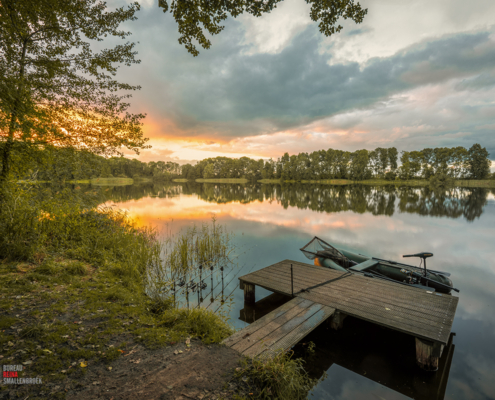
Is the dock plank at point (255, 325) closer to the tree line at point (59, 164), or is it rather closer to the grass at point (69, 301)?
the grass at point (69, 301)

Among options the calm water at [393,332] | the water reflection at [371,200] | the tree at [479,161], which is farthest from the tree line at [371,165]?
the calm water at [393,332]

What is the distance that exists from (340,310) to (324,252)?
4902 millimetres

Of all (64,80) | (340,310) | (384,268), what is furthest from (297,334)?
(64,80)

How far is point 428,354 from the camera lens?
14.5ft

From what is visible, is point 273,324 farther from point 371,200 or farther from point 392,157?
point 392,157

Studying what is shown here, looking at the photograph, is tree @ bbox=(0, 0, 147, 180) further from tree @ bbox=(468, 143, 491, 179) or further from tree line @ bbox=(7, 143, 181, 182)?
tree @ bbox=(468, 143, 491, 179)

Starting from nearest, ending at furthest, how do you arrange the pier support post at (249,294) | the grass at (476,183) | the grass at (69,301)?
the grass at (69,301), the pier support post at (249,294), the grass at (476,183)

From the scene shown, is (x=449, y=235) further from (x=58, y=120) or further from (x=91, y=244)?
(x=58, y=120)

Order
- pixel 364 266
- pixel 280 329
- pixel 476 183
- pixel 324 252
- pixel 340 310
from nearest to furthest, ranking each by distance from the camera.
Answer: pixel 280 329, pixel 340 310, pixel 364 266, pixel 324 252, pixel 476 183

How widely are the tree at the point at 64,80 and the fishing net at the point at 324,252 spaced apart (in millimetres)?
8760

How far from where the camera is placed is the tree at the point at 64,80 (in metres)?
5.97

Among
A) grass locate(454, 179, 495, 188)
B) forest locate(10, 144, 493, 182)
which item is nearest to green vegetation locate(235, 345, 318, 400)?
forest locate(10, 144, 493, 182)

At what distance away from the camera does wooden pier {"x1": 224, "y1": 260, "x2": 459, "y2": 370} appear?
437cm

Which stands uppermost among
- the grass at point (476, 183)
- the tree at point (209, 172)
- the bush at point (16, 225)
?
the tree at point (209, 172)
